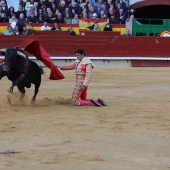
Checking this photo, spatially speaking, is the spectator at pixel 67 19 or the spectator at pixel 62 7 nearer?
the spectator at pixel 62 7

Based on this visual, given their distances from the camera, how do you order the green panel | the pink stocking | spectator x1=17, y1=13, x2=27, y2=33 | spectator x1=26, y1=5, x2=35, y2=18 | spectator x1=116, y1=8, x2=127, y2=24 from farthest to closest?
the green panel, spectator x1=116, y1=8, x2=127, y2=24, spectator x1=26, y1=5, x2=35, y2=18, spectator x1=17, y1=13, x2=27, y2=33, the pink stocking

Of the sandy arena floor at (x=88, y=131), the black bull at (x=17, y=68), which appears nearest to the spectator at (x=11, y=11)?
the sandy arena floor at (x=88, y=131)

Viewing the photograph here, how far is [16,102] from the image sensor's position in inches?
411

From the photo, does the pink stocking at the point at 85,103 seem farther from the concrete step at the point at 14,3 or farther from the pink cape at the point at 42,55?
the concrete step at the point at 14,3

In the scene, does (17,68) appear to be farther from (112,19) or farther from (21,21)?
(112,19)

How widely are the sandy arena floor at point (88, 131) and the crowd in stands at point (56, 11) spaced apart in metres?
5.86

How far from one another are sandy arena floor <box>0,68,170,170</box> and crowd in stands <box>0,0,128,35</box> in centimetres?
586

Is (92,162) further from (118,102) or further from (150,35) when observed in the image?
(150,35)

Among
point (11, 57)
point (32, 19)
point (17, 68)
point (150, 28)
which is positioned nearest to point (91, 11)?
point (32, 19)

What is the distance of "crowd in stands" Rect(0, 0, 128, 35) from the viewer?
18.5 meters

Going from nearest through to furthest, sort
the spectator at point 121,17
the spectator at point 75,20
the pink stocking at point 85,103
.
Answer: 1. the pink stocking at point 85,103
2. the spectator at point 75,20
3. the spectator at point 121,17

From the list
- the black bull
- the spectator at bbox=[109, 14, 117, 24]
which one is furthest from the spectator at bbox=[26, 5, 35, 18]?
the black bull

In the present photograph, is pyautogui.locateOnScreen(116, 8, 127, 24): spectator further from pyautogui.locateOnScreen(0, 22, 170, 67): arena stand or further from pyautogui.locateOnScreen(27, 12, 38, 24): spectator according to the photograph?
pyautogui.locateOnScreen(27, 12, 38, 24): spectator

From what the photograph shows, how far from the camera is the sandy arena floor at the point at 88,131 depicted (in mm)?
6094
